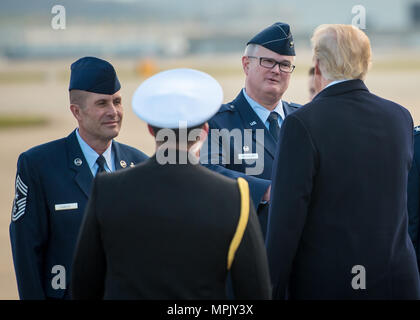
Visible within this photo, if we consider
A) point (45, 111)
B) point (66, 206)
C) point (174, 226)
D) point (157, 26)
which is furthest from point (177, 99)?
point (157, 26)

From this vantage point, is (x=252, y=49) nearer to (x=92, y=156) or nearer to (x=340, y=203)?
(x=92, y=156)

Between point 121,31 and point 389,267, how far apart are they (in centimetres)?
9175

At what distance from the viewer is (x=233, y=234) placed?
1.81m

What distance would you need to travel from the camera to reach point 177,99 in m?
1.91

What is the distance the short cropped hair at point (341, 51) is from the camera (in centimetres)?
238

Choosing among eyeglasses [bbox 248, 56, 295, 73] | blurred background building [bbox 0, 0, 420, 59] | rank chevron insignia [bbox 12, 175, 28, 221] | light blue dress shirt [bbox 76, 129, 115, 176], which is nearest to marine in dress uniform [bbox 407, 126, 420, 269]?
eyeglasses [bbox 248, 56, 295, 73]

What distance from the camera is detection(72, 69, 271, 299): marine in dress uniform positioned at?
1811 millimetres

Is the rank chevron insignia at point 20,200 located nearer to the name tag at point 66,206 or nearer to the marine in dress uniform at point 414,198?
the name tag at point 66,206

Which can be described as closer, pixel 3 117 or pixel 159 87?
pixel 159 87

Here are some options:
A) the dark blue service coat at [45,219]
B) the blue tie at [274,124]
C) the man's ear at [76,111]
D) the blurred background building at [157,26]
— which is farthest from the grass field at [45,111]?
the blurred background building at [157,26]
